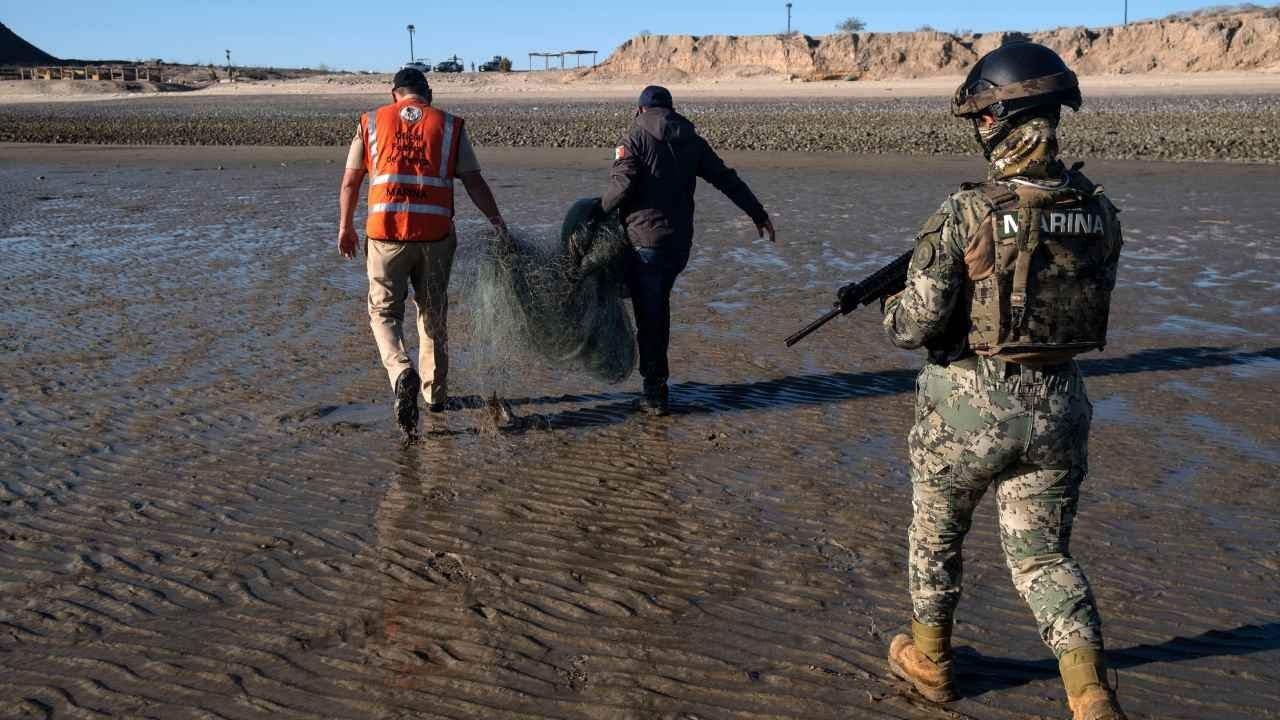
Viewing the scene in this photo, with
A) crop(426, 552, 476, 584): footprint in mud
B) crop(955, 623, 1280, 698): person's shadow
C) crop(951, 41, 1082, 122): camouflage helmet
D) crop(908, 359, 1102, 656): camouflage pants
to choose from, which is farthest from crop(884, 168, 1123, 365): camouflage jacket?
crop(426, 552, 476, 584): footprint in mud

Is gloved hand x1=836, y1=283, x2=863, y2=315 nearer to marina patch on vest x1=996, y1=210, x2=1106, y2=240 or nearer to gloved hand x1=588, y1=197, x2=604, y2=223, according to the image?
marina patch on vest x1=996, y1=210, x2=1106, y2=240

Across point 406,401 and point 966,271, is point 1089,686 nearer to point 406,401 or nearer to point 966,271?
point 966,271

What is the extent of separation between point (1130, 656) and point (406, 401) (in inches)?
156

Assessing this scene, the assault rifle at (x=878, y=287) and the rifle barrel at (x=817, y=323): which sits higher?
the assault rifle at (x=878, y=287)

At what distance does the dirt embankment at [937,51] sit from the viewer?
2702 inches

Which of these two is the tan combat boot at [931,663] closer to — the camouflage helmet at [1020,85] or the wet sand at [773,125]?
the camouflage helmet at [1020,85]

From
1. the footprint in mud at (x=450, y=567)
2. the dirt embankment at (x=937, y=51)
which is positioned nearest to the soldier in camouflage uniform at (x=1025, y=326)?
the footprint in mud at (x=450, y=567)

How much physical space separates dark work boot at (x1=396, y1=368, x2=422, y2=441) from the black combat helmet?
3.96 meters

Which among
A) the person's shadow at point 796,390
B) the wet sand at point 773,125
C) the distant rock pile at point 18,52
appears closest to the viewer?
the person's shadow at point 796,390

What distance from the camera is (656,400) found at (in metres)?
7.36

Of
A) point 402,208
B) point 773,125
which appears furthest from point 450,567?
point 773,125

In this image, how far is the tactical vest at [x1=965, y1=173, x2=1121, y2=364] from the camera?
336 cm

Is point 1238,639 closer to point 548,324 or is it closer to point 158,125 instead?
point 548,324

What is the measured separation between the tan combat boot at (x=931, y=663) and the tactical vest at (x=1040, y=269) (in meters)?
0.98
